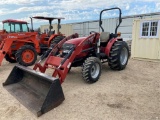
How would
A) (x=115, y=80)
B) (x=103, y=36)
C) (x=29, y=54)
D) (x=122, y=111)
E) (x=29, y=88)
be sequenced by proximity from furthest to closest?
(x=29, y=54) < (x=103, y=36) < (x=115, y=80) < (x=29, y=88) < (x=122, y=111)

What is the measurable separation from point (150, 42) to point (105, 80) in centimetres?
345

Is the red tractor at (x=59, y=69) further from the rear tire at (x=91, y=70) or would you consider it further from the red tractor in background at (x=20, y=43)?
the red tractor in background at (x=20, y=43)

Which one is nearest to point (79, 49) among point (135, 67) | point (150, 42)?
point (135, 67)

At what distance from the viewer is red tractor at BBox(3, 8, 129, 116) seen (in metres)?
3.23

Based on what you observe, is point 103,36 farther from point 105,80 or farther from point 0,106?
point 0,106

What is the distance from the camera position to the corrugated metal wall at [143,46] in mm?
6879

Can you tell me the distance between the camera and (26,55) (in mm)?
A: 6902

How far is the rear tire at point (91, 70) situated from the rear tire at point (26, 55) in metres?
3.46

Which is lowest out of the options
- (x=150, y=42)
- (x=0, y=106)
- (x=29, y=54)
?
(x=0, y=106)

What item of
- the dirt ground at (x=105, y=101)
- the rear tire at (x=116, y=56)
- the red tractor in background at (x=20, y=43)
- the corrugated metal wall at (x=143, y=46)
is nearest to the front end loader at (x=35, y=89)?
the dirt ground at (x=105, y=101)

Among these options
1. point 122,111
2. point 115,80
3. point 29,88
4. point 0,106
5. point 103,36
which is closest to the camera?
point 122,111

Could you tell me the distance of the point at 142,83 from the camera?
14.8ft

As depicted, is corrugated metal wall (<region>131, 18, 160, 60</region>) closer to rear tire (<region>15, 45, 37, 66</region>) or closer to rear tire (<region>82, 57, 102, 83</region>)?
rear tire (<region>82, 57, 102, 83</region>)

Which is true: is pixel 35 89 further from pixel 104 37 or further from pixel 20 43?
pixel 20 43
